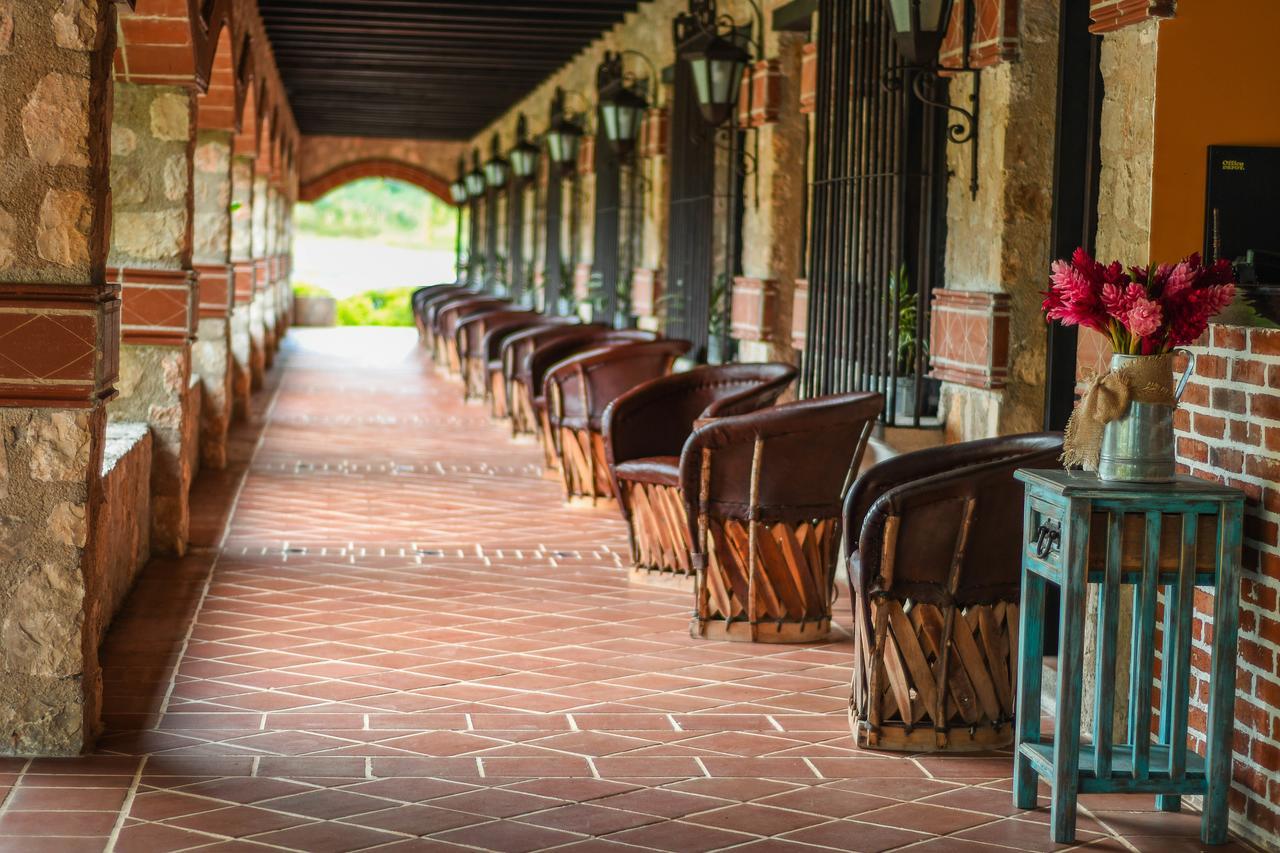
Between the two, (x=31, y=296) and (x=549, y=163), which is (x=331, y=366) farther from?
(x=31, y=296)

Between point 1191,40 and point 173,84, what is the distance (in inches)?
156

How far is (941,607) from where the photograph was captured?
3.81 metres

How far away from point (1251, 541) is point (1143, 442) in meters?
0.32

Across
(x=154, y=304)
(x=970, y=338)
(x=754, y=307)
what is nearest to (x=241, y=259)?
(x=754, y=307)

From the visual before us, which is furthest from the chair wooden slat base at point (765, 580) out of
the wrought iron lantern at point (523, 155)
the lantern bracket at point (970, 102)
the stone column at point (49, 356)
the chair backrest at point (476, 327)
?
the wrought iron lantern at point (523, 155)

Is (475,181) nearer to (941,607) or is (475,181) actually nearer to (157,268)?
(157,268)

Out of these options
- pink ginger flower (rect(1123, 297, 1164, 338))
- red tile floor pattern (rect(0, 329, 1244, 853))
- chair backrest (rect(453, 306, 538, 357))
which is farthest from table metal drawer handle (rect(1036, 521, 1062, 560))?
chair backrest (rect(453, 306, 538, 357))

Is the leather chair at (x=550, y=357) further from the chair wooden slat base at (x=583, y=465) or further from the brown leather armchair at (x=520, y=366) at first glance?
the chair wooden slat base at (x=583, y=465)

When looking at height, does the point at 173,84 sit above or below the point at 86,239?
above

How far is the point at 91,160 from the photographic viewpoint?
143 inches

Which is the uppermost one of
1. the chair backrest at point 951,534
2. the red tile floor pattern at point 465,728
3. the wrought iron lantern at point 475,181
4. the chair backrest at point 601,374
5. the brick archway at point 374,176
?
the brick archway at point 374,176

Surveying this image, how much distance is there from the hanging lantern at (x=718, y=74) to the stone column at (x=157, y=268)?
88.1 inches

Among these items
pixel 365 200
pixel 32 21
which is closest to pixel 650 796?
pixel 32 21

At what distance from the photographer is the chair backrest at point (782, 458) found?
16.0 feet
